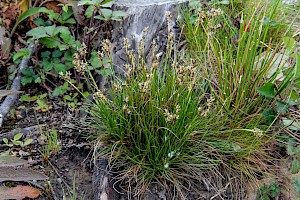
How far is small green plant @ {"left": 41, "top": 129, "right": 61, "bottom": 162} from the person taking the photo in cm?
212

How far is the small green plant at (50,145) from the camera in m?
2.12

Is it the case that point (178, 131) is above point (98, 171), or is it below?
above

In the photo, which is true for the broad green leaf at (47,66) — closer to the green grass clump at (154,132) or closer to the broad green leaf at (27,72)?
the broad green leaf at (27,72)

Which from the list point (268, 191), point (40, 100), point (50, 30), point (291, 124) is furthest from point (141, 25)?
point (268, 191)

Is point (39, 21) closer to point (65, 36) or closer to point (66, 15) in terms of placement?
point (66, 15)

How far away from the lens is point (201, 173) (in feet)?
6.51

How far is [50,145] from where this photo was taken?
2.12 metres

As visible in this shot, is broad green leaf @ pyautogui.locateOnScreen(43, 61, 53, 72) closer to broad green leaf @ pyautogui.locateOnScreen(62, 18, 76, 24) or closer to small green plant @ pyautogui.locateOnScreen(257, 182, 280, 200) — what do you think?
broad green leaf @ pyautogui.locateOnScreen(62, 18, 76, 24)

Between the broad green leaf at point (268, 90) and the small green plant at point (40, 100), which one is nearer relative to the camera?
the broad green leaf at point (268, 90)

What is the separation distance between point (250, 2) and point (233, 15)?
0.16 metres

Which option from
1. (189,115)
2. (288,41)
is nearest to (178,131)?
(189,115)

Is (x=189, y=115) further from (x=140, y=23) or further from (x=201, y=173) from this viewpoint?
(x=140, y=23)

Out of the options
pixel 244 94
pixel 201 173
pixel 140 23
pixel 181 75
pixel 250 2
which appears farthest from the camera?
pixel 250 2

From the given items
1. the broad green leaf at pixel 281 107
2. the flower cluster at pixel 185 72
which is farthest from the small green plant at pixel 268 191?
the flower cluster at pixel 185 72
